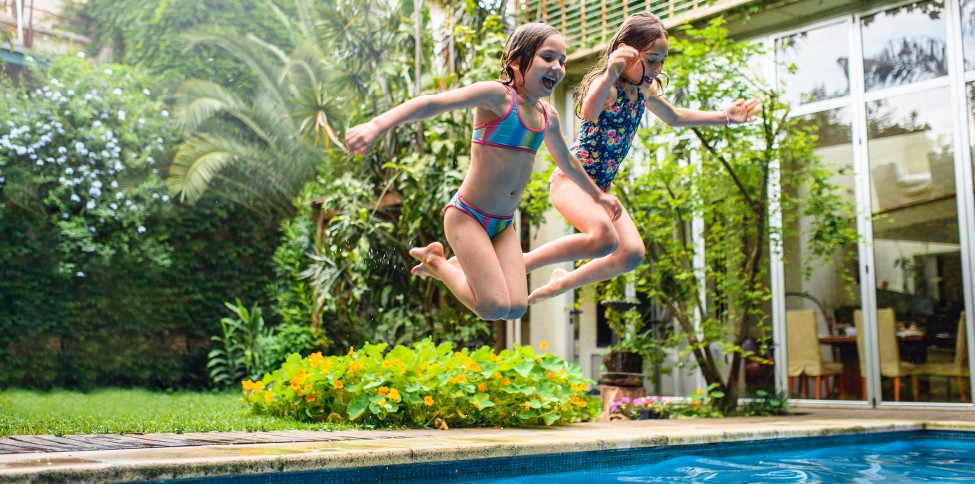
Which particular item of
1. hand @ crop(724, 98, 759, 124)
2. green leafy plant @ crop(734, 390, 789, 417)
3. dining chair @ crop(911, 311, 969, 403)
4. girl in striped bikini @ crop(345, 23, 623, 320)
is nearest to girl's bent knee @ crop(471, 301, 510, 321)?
girl in striped bikini @ crop(345, 23, 623, 320)

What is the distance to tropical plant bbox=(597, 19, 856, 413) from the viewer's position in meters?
7.75

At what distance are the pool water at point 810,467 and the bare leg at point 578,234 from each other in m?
1.25

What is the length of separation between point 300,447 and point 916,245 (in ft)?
24.0

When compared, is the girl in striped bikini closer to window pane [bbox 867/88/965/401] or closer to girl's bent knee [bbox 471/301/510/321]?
girl's bent knee [bbox 471/301/510/321]

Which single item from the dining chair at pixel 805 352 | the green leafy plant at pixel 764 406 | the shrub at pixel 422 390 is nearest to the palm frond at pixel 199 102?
the shrub at pixel 422 390

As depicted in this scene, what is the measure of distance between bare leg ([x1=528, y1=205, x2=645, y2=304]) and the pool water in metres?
1.11

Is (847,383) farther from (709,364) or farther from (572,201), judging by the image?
(572,201)

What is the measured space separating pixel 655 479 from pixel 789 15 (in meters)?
6.74

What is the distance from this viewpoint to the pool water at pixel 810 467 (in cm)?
480

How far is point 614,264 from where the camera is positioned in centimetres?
373

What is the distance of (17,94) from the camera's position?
12562mm

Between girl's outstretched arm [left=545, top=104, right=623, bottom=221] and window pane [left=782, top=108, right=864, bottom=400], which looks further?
window pane [left=782, top=108, right=864, bottom=400]

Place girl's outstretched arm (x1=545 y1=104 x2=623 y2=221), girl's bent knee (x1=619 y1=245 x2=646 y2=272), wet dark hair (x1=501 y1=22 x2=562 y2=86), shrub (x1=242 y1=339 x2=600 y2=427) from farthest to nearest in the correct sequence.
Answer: shrub (x1=242 y1=339 x2=600 y2=427), girl's bent knee (x1=619 y1=245 x2=646 y2=272), girl's outstretched arm (x1=545 y1=104 x2=623 y2=221), wet dark hair (x1=501 y1=22 x2=562 y2=86)

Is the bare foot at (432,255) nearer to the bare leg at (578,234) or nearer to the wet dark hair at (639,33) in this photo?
the bare leg at (578,234)
